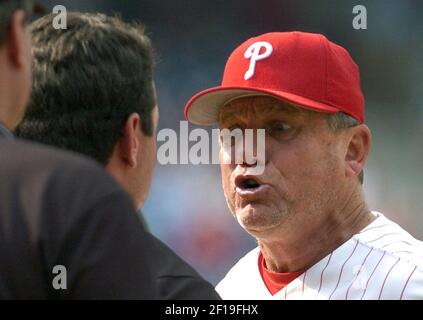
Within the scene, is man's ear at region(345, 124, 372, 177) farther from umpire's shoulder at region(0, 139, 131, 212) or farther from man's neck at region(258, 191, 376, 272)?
umpire's shoulder at region(0, 139, 131, 212)

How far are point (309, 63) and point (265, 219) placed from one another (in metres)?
0.38

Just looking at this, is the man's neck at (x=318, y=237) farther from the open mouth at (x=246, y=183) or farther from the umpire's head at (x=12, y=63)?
the umpire's head at (x=12, y=63)

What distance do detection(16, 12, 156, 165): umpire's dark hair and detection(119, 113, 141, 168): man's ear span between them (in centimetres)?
1

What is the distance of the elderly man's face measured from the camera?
1.77m

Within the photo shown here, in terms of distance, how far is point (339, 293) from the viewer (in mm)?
1663

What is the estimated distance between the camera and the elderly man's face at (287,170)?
1.77m

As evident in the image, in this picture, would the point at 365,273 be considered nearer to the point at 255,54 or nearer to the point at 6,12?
the point at 255,54

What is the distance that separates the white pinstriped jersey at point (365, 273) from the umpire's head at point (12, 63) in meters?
0.93

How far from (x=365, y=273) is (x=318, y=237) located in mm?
171

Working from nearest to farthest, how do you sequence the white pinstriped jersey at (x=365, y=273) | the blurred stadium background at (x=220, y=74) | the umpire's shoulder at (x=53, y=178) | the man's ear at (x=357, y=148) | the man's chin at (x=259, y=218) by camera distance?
the umpire's shoulder at (x=53, y=178)
the white pinstriped jersey at (x=365, y=273)
the man's chin at (x=259, y=218)
the man's ear at (x=357, y=148)
the blurred stadium background at (x=220, y=74)

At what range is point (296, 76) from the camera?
1.82 meters

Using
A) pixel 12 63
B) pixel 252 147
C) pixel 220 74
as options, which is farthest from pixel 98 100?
pixel 220 74

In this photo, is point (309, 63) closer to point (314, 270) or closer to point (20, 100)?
point (314, 270)

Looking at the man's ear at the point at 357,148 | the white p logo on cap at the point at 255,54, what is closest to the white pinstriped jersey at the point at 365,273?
the man's ear at the point at 357,148
